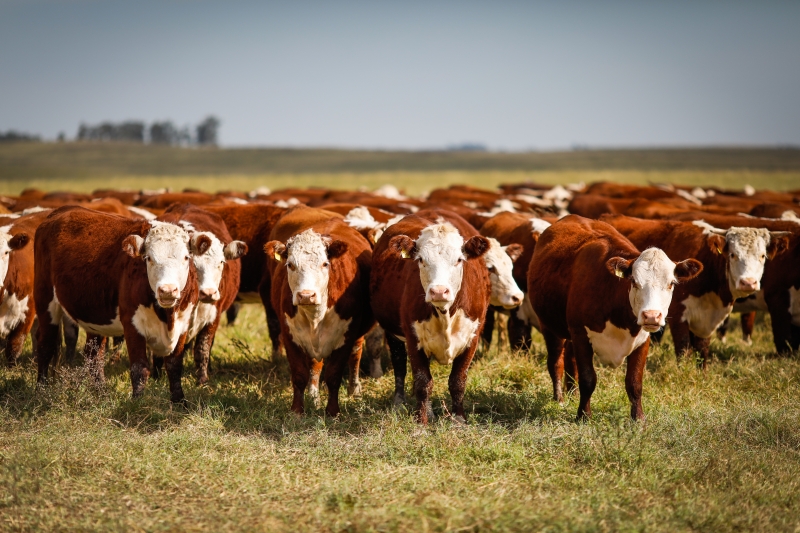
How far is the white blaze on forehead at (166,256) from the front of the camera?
6648mm

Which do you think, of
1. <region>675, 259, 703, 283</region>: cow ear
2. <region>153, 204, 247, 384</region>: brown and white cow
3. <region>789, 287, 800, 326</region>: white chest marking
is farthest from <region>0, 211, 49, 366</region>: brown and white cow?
<region>789, 287, 800, 326</region>: white chest marking

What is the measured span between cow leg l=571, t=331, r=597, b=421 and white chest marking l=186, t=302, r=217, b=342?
10.7 feet

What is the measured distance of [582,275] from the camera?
700cm

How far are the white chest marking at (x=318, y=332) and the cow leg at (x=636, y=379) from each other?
7.72 feet

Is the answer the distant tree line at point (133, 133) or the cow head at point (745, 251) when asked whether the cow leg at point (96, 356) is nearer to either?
the cow head at point (745, 251)

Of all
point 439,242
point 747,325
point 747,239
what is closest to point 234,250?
point 439,242

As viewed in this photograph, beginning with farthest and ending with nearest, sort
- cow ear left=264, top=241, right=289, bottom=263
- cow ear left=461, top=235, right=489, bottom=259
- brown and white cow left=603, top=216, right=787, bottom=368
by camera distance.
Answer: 1. brown and white cow left=603, top=216, right=787, bottom=368
2. cow ear left=264, top=241, right=289, bottom=263
3. cow ear left=461, top=235, right=489, bottom=259

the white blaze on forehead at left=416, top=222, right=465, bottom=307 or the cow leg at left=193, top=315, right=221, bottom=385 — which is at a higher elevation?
the white blaze on forehead at left=416, top=222, right=465, bottom=307

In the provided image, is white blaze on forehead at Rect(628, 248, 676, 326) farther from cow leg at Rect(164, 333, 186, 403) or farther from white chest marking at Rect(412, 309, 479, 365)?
cow leg at Rect(164, 333, 186, 403)

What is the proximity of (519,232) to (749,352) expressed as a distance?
10.0 ft

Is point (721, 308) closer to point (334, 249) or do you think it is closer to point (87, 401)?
point (334, 249)

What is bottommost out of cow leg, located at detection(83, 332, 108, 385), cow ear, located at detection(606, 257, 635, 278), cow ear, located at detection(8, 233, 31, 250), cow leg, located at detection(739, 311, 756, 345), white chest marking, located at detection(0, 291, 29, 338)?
cow leg, located at detection(739, 311, 756, 345)

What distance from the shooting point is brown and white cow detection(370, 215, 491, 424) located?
648 cm

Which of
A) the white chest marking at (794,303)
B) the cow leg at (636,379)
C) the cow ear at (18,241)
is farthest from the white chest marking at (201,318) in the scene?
the white chest marking at (794,303)
